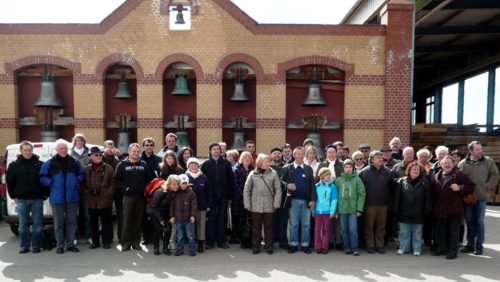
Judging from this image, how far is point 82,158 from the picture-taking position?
7238mm

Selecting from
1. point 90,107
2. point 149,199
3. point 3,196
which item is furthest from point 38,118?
point 149,199

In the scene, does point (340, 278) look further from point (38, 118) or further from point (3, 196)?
point (38, 118)

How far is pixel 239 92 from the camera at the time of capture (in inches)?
459

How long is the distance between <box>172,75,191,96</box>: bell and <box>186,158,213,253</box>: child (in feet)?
17.7

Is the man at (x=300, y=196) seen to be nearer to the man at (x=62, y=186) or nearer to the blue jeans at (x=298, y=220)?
the blue jeans at (x=298, y=220)

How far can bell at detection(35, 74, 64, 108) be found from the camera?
11.4 meters

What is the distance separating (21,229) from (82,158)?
1.56m

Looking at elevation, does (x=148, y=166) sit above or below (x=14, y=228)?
above

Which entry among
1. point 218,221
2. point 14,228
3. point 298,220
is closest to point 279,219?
point 298,220

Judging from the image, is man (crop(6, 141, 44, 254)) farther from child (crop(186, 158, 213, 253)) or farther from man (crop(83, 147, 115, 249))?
child (crop(186, 158, 213, 253))

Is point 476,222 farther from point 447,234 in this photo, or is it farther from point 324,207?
point 324,207

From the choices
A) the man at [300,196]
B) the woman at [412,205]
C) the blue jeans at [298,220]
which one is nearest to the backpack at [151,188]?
the man at [300,196]

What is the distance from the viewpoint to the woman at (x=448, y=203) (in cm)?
623

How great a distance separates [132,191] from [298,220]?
9.42ft
